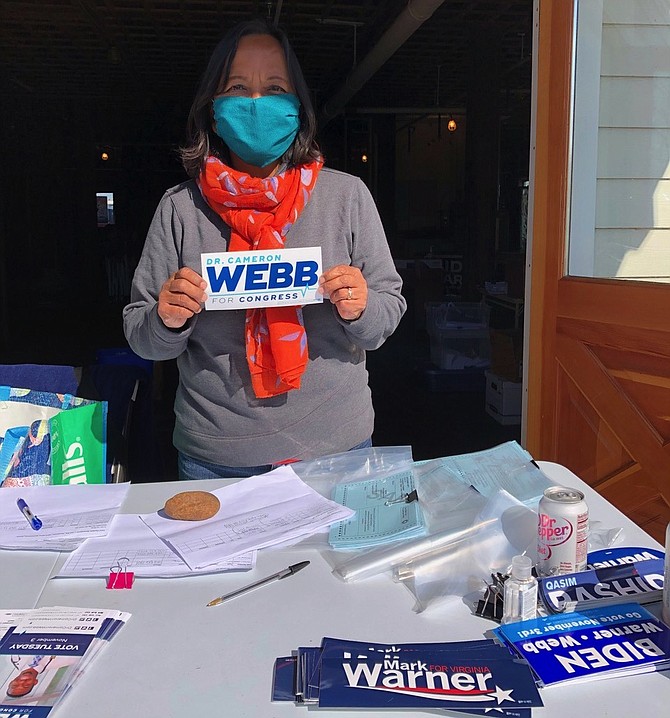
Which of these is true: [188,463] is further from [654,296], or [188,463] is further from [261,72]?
[654,296]

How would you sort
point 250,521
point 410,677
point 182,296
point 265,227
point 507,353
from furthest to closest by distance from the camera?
point 507,353
point 265,227
point 182,296
point 250,521
point 410,677

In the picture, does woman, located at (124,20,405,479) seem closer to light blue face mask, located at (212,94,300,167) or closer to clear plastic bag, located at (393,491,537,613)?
light blue face mask, located at (212,94,300,167)

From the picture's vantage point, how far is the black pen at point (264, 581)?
1.06 m

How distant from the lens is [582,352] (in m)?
2.56

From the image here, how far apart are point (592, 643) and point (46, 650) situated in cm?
70

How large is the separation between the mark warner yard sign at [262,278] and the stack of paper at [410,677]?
76 centimetres

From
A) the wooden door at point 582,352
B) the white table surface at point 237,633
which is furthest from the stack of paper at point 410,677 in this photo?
the wooden door at point 582,352

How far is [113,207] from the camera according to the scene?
15.4m

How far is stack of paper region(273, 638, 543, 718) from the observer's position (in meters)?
0.82

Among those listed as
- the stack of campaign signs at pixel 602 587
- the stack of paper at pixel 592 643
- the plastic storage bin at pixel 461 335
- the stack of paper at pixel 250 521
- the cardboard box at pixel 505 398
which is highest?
the stack of campaign signs at pixel 602 587

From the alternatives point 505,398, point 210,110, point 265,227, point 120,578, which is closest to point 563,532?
point 120,578

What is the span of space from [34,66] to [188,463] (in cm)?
988

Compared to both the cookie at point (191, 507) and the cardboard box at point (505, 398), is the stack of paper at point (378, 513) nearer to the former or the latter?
the cookie at point (191, 507)

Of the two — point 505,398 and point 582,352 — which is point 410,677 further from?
point 505,398
